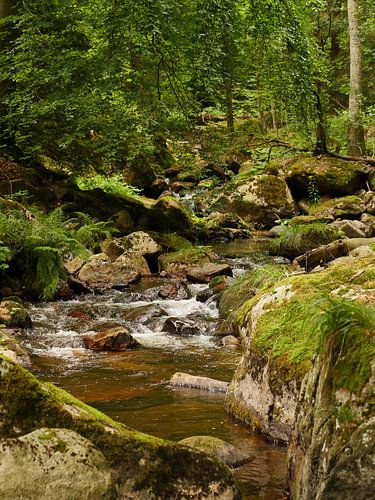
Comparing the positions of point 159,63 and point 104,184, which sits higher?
point 159,63

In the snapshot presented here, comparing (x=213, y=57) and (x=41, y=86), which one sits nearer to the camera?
(x=213, y=57)

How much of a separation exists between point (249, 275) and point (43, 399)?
7080mm

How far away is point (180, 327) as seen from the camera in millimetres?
8531

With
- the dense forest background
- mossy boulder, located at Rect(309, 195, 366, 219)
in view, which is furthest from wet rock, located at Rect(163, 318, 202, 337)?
mossy boulder, located at Rect(309, 195, 366, 219)

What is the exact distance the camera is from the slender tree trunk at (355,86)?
55.1 ft

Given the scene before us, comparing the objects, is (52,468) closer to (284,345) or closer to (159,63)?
(284,345)

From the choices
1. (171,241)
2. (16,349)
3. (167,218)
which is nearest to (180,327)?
(16,349)

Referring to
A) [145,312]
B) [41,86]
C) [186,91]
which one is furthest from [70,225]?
[186,91]

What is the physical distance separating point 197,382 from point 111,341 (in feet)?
7.03

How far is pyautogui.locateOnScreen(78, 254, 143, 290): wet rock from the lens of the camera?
460 inches

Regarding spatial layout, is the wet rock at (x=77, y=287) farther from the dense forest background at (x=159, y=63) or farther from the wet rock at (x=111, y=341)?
the wet rock at (x=111, y=341)

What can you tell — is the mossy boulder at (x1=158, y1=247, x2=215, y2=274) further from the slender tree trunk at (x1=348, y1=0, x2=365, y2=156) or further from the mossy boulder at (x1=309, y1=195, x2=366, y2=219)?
the slender tree trunk at (x1=348, y1=0, x2=365, y2=156)

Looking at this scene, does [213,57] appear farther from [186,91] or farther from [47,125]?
[47,125]

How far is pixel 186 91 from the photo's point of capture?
7414 mm
